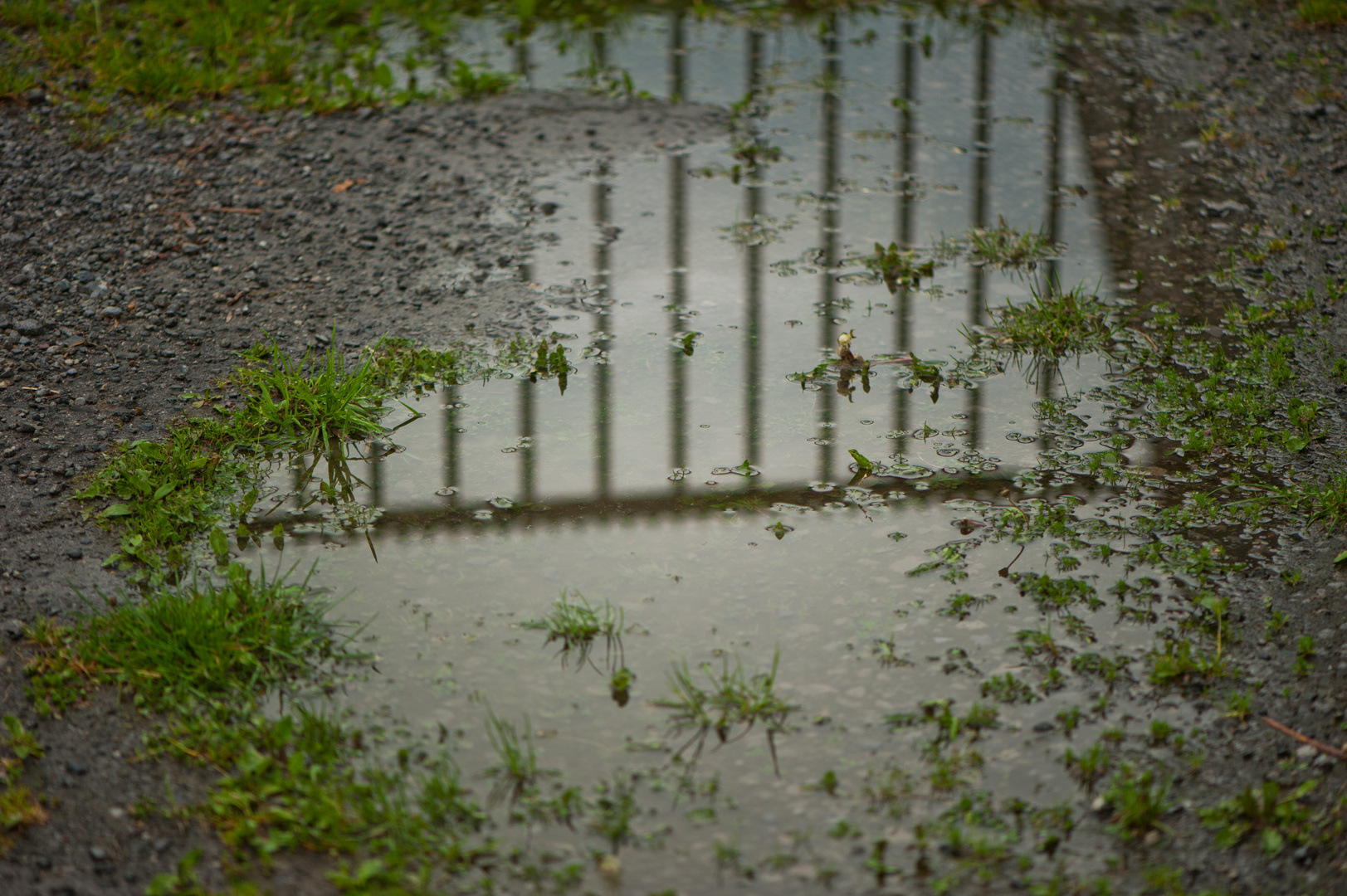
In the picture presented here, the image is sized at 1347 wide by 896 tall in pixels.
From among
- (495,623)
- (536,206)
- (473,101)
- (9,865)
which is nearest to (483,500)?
(495,623)

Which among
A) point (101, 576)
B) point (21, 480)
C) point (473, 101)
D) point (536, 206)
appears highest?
point (473, 101)

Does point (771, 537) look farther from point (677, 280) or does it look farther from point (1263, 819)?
point (677, 280)

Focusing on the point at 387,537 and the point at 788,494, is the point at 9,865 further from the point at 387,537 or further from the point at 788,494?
the point at 788,494

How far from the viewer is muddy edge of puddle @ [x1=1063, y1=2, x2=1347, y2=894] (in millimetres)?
2518

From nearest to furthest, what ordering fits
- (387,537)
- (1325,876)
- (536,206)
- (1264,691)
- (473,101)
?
(1325,876) → (1264,691) → (387,537) → (536,206) → (473,101)

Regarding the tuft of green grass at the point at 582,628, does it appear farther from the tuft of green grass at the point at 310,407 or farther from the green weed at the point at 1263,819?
the green weed at the point at 1263,819

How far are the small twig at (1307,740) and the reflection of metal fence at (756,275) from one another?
1.30 metres

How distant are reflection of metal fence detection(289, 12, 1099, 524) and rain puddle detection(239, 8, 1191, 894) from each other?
2 cm

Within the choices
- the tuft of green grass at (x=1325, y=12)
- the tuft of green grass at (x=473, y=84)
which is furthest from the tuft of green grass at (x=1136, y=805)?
the tuft of green grass at (x=1325, y=12)

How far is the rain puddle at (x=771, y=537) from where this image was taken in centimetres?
250

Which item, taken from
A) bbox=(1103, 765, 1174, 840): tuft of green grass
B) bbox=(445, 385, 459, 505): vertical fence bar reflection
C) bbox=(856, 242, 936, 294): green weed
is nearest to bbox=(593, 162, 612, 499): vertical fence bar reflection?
bbox=(445, 385, 459, 505): vertical fence bar reflection

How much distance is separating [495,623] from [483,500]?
593mm

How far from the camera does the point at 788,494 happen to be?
3486 mm

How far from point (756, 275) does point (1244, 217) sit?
7.25 ft
